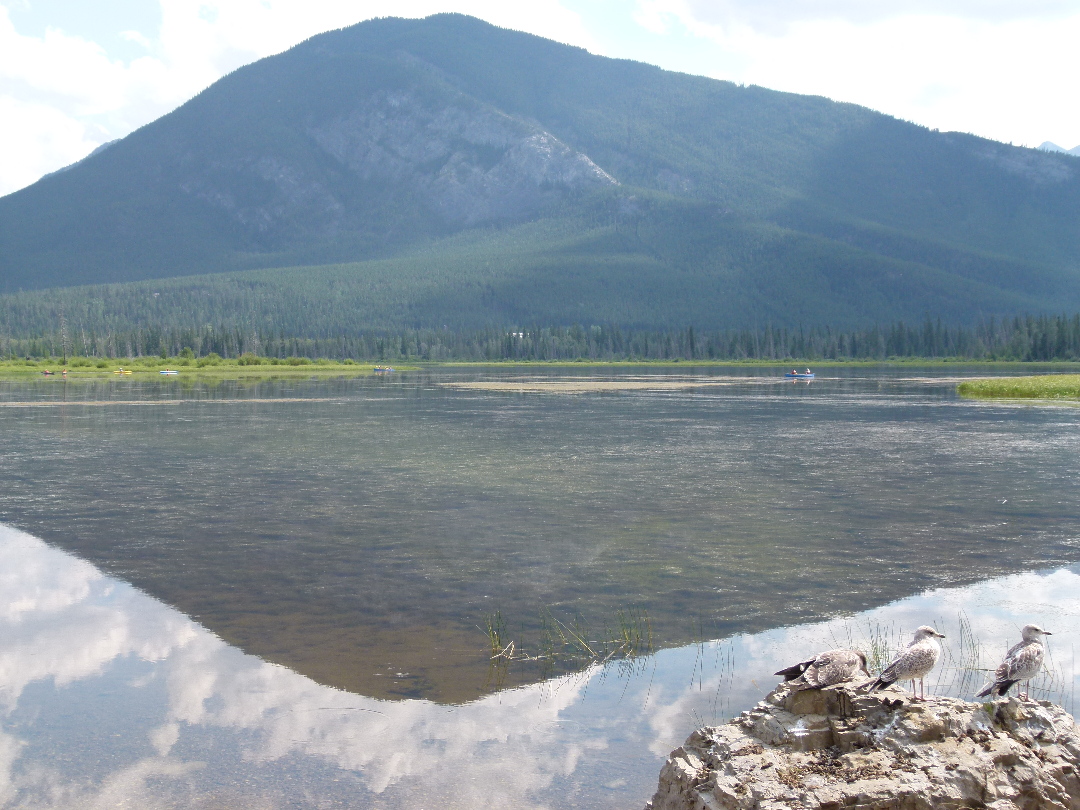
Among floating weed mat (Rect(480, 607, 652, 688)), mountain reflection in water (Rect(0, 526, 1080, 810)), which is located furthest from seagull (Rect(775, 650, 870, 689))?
floating weed mat (Rect(480, 607, 652, 688))

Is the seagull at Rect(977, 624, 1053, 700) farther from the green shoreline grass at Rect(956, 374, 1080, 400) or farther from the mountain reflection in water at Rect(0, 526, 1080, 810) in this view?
the green shoreline grass at Rect(956, 374, 1080, 400)

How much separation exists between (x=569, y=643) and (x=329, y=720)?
3330 mm

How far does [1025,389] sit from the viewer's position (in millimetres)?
65312

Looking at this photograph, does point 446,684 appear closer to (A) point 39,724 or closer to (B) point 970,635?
(A) point 39,724

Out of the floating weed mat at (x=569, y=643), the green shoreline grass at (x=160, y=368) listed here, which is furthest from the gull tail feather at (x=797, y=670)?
the green shoreline grass at (x=160, y=368)

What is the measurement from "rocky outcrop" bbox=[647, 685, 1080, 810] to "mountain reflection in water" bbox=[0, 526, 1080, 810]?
4.13ft

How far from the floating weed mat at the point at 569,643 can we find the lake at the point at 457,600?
0.16ft

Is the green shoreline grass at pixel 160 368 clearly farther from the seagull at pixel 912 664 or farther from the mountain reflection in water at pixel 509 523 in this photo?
the seagull at pixel 912 664

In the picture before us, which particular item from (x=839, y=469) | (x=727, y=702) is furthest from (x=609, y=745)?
→ (x=839, y=469)

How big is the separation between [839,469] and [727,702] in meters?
18.9

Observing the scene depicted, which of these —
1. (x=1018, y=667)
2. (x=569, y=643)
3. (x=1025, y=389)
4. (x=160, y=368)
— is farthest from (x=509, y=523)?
(x=160, y=368)

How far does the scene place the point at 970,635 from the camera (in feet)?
41.1

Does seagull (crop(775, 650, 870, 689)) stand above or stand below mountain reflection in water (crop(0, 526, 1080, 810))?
above

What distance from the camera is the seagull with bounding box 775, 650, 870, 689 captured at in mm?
7910
